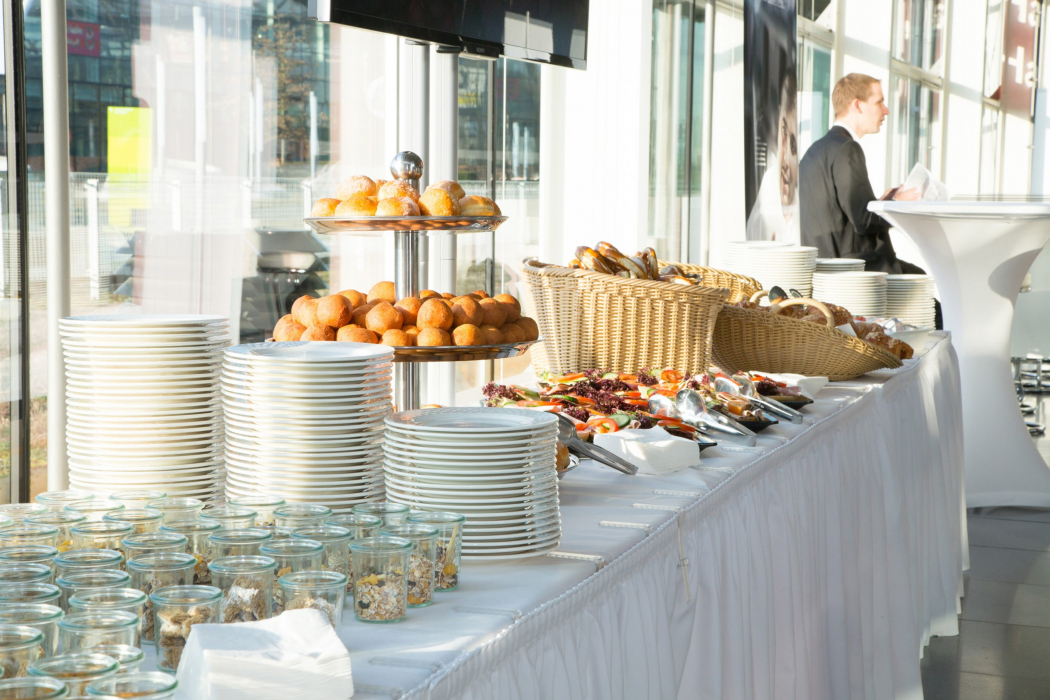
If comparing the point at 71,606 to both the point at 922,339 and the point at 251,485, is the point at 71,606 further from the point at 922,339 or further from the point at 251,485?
the point at 922,339

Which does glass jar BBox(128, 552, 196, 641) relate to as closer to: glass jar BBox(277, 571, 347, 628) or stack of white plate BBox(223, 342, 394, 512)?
glass jar BBox(277, 571, 347, 628)

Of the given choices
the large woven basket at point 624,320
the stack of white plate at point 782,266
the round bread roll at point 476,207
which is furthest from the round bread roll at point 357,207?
the stack of white plate at point 782,266

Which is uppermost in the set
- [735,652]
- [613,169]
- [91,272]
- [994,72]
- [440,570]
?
[994,72]

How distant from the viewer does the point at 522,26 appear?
214 centimetres

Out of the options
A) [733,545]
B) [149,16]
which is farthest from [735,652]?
[149,16]

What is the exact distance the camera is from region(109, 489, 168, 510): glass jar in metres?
0.90

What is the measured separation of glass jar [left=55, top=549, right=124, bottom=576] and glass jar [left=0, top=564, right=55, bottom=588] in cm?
1

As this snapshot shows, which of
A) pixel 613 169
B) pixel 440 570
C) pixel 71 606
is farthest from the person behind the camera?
pixel 613 169

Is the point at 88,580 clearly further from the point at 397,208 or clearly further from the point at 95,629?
the point at 397,208

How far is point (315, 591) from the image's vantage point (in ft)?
2.36

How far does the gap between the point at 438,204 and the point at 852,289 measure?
2.23 m

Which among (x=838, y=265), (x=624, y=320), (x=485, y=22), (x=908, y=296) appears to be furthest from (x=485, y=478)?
(x=908, y=296)

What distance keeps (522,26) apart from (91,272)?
1170 mm

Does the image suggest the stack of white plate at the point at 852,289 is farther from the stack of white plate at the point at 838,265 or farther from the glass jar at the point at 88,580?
the glass jar at the point at 88,580
